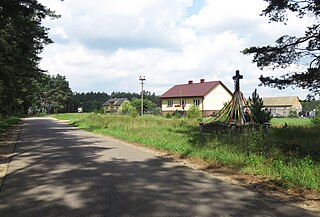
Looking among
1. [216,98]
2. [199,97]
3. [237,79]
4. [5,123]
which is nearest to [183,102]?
[199,97]

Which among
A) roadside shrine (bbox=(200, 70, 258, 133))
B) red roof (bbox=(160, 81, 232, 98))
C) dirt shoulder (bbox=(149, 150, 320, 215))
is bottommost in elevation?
dirt shoulder (bbox=(149, 150, 320, 215))

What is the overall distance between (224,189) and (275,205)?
4.05 feet

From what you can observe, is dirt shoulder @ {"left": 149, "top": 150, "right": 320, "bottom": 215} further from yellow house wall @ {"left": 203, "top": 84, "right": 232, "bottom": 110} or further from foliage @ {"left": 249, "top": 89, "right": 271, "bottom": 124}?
yellow house wall @ {"left": 203, "top": 84, "right": 232, "bottom": 110}

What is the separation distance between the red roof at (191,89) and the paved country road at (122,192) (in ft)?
171

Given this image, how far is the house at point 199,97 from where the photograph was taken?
60.1 metres

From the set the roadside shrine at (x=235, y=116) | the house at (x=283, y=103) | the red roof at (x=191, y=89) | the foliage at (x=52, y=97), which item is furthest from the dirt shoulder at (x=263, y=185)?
the foliage at (x=52, y=97)

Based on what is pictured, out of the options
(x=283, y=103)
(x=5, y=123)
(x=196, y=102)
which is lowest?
(x=5, y=123)

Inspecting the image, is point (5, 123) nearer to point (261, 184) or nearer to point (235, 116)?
point (235, 116)

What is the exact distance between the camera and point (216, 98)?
62.1 metres

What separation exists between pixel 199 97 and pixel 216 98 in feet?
13.8

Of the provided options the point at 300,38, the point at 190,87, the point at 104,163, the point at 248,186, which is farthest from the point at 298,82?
the point at 190,87

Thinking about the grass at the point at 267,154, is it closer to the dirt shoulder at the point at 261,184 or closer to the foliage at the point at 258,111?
the dirt shoulder at the point at 261,184

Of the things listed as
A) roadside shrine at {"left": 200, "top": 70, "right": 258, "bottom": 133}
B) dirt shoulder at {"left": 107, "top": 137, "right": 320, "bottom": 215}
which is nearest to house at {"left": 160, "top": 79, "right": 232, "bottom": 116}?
roadside shrine at {"left": 200, "top": 70, "right": 258, "bottom": 133}

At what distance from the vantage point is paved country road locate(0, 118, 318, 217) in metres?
4.84
